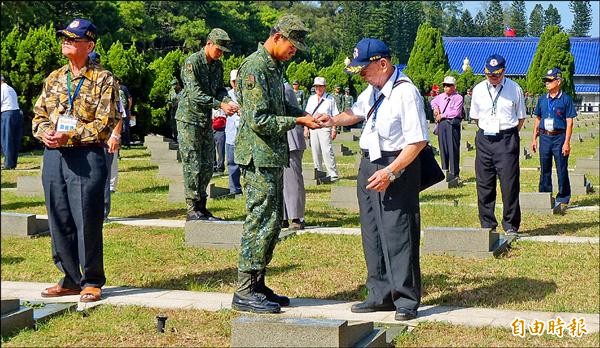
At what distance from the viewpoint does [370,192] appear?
7125 millimetres

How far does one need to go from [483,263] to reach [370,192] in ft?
8.88

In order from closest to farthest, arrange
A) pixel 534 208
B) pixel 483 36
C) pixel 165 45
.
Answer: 1. pixel 534 208
2. pixel 483 36
3. pixel 165 45

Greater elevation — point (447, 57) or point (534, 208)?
point (447, 57)

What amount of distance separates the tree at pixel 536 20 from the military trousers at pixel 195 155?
627 centimetres

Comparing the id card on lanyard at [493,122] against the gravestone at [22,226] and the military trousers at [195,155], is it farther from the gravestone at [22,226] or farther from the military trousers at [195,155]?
the gravestone at [22,226]

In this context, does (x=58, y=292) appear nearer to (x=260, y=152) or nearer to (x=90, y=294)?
(x=90, y=294)

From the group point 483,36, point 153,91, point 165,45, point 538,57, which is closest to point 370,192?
point 483,36

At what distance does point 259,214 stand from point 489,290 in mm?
2183

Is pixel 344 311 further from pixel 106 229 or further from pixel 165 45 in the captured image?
pixel 165 45

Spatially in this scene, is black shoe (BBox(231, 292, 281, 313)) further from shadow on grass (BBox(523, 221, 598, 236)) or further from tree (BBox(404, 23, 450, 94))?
tree (BBox(404, 23, 450, 94))

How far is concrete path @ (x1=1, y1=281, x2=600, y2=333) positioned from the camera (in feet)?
22.9

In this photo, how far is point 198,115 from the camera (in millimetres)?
10742

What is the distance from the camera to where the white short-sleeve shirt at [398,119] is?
682 centimetres

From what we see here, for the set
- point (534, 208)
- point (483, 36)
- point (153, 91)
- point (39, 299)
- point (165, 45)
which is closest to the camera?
point (39, 299)
